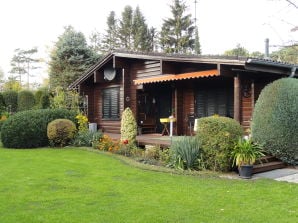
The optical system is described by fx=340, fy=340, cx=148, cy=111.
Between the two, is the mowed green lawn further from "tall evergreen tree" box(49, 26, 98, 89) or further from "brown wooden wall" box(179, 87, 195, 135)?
"tall evergreen tree" box(49, 26, 98, 89)

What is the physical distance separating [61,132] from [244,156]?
8.57 meters

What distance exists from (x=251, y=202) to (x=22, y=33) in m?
47.6

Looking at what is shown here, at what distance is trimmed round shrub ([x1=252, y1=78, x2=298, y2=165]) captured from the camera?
9.63 m

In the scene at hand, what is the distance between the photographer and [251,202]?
19.1 ft

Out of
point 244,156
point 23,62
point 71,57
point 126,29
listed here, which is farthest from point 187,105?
point 23,62

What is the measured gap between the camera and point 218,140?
859 cm

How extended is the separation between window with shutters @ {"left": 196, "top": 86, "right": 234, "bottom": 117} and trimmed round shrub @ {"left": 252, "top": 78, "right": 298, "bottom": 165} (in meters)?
3.00

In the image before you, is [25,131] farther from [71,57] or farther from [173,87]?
[71,57]

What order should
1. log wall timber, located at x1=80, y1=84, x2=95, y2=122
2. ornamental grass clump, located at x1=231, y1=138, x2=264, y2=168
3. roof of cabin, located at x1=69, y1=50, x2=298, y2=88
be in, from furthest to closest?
log wall timber, located at x1=80, y1=84, x2=95, y2=122
roof of cabin, located at x1=69, y1=50, x2=298, y2=88
ornamental grass clump, located at x1=231, y1=138, x2=264, y2=168

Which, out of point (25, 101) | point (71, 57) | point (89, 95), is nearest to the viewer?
point (89, 95)

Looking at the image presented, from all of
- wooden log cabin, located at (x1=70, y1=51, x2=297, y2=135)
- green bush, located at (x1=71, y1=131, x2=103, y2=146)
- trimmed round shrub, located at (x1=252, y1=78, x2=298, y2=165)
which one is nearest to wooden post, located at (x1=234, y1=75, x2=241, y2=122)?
wooden log cabin, located at (x1=70, y1=51, x2=297, y2=135)

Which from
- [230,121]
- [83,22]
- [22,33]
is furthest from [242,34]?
[230,121]

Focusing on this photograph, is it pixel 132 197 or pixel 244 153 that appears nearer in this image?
pixel 132 197

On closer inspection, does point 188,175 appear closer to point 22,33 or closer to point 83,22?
point 83,22
